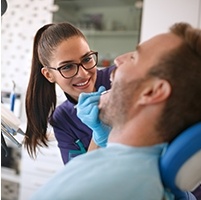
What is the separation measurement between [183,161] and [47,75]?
32.4 inches

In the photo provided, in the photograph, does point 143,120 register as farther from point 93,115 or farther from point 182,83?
point 93,115

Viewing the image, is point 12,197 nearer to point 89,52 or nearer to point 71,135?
point 71,135

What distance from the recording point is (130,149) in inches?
28.7

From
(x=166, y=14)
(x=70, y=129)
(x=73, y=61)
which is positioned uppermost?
(x=166, y=14)

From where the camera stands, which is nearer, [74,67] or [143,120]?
[143,120]

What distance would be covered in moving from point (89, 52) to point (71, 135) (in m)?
0.40

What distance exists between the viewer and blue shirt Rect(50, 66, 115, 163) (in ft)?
4.36

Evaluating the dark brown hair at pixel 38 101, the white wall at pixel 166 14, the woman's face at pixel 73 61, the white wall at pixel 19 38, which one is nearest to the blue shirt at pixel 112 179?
the woman's face at pixel 73 61

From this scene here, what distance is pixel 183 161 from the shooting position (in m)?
0.66

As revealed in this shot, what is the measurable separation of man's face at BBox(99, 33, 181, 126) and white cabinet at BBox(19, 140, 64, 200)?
1846 mm

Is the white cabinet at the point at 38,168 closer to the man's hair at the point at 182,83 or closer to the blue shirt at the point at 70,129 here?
the blue shirt at the point at 70,129

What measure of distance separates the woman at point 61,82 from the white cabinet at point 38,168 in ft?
3.86

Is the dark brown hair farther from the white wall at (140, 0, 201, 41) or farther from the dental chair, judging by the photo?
the white wall at (140, 0, 201, 41)

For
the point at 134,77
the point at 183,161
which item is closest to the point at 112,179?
the point at 183,161
